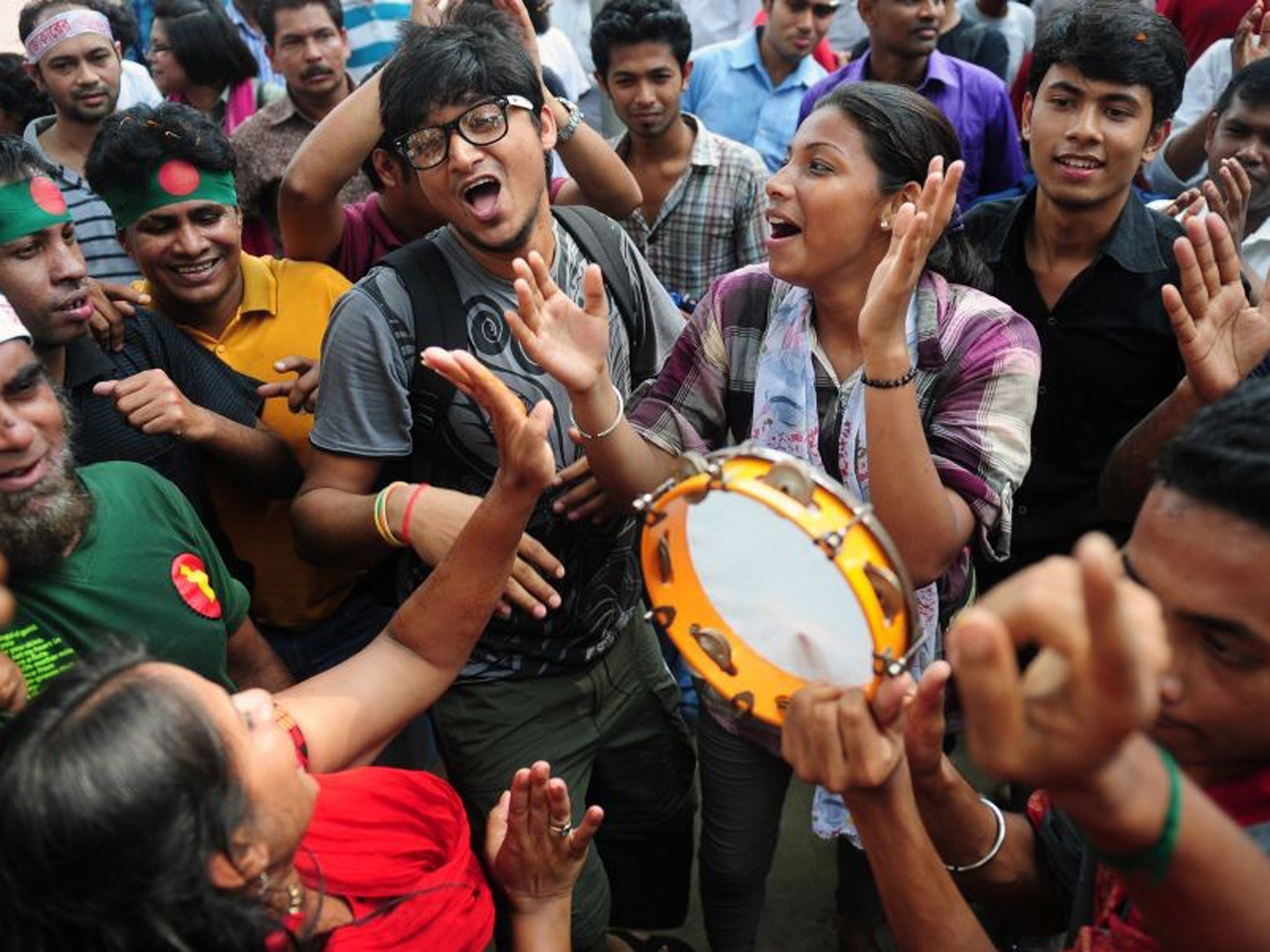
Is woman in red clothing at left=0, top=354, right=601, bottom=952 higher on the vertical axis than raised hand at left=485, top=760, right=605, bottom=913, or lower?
higher

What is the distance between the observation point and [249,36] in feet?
23.5

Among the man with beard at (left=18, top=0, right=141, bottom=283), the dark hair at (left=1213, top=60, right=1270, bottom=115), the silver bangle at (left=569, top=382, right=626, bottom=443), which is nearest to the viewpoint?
the silver bangle at (left=569, top=382, right=626, bottom=443)

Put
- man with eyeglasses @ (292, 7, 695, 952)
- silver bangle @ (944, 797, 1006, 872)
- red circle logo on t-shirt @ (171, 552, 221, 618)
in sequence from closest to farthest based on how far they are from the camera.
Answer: silver bangle @ (944, 797, 1006, 872)
red circle logo on t-shirt @ (171, 552, 221, 618)
man with eyeglasses @ (292, 7, 695, 952)

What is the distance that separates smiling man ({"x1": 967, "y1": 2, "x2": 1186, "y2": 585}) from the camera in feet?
9.75

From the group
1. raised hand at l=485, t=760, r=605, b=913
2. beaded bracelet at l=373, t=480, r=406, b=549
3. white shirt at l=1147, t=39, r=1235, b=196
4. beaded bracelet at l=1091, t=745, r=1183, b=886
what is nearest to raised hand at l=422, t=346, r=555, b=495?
beaded bracelet at l=373, t=480, r=406, b=549

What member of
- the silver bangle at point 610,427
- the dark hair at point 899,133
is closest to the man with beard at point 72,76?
the silver bangle at point 610,427

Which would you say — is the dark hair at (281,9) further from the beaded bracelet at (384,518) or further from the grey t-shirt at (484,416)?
the beaded bracelet at (384,518)

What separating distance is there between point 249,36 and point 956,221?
5905mm

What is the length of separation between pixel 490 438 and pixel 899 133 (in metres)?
1.18

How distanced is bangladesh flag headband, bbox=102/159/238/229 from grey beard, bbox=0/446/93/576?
1179 mm

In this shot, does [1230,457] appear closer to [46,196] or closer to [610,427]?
[610,427]

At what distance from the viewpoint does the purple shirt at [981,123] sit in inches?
182

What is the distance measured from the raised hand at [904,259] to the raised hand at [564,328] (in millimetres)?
589

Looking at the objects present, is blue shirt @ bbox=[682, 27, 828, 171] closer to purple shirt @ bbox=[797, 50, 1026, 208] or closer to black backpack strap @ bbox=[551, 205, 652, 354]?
purple shirt @ bbox=[797, 50, 1026, 208]
